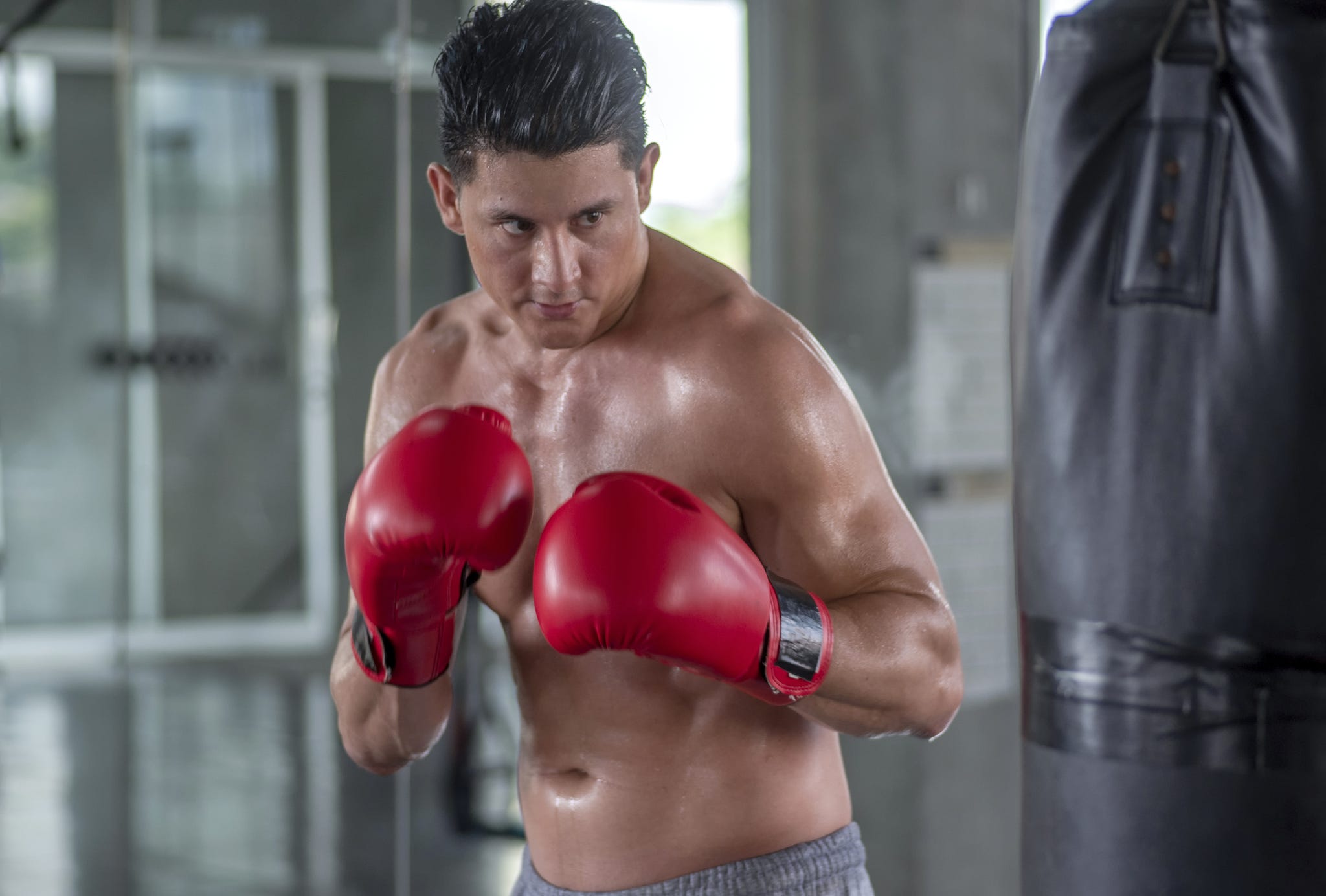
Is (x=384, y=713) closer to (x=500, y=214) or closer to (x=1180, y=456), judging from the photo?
(x=500, y=214)

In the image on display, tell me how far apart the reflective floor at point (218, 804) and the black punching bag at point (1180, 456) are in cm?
160

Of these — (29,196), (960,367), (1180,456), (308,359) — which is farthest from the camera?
(29,196)

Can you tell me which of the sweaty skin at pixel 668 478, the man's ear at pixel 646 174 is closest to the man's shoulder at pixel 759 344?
the sweaty skin at pixel 668 478

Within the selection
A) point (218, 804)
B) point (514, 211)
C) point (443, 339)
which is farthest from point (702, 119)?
point (218, 804)

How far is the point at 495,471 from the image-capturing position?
1.00m

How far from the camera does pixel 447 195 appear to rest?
1.10 m

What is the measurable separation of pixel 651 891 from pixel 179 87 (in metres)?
3.20

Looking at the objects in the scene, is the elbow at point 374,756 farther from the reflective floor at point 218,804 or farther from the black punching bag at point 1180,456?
the reflective floor at point 218,804

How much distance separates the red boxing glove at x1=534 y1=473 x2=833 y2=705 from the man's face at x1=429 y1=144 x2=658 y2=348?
14cm

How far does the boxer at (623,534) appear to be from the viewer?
947 mm

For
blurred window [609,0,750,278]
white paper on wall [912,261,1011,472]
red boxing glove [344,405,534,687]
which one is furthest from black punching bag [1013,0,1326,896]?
white paper on wall [912,261,1011,472]

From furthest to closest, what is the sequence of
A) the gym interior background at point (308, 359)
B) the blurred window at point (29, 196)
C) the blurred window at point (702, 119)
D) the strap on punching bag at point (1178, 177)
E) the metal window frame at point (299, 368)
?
the blurred window at point (29, 196), the metal window frame at point (299, 368), the gym interior background at point (308, 359), the blurred window at point (702, 119), the strap on punching bag at point (1178, 177)

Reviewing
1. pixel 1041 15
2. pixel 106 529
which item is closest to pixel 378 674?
pixel 1041 15

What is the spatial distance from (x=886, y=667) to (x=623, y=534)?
246 mm
